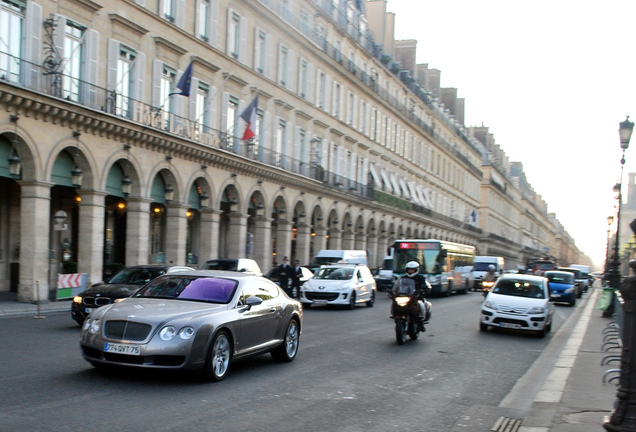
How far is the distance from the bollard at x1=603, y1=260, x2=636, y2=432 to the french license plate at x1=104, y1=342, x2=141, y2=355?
5471mm

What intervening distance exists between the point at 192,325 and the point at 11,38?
17.1 metres

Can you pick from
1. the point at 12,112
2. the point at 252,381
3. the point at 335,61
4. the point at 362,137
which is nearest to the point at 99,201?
the point at 12,112

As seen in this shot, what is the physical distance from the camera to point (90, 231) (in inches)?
1016

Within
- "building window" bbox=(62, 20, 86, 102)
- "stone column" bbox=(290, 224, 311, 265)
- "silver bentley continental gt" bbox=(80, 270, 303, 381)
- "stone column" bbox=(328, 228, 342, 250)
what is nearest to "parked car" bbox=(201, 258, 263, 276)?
"building window" bbox=(62, 20, 86, 102)

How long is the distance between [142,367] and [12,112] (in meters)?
15.6

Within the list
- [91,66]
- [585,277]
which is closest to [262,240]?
[91,66]

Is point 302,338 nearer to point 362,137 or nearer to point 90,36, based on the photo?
point 90,36

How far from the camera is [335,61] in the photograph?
49812mm

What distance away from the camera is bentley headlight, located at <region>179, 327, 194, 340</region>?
8914mm

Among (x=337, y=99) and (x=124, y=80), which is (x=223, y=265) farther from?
(x=337, y=99)

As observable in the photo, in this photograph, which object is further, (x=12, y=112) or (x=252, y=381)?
Answer: (x=12, y=112)

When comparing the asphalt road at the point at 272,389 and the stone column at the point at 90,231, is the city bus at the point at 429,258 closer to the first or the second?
the stone column at the point at 90,231

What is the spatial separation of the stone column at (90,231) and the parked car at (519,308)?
14.6m

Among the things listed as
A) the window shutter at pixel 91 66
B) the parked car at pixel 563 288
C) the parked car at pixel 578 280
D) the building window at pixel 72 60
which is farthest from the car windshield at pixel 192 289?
the parked car at pixel 578 280
